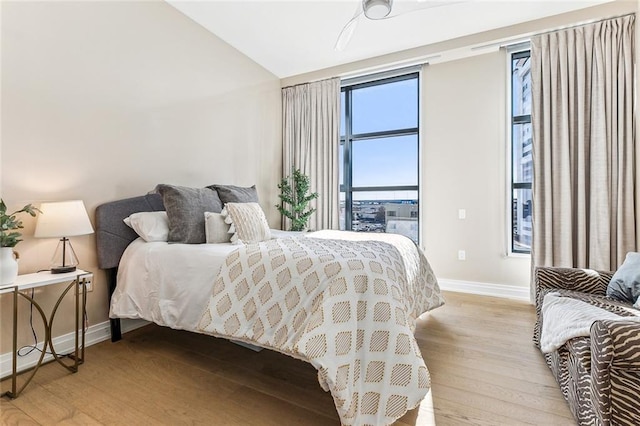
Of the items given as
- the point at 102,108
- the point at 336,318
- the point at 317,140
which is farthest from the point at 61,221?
the point at 317,140

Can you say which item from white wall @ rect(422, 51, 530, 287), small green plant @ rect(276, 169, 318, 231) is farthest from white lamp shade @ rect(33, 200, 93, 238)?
white wall @ rect(422, 51, 530, 287)

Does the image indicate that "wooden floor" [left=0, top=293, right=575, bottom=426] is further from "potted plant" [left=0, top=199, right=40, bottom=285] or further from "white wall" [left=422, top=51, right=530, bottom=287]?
"white wall" [left=422, top=51, right=530, bottom=287]

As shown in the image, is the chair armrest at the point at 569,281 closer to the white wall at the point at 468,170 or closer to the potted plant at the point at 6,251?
the white wall at the point at 468,170

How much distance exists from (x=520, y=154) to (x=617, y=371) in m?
2.91

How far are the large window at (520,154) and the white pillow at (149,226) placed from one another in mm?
3564

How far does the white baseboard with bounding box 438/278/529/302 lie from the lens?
3344 millimetres

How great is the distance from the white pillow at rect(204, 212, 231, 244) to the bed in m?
0.10

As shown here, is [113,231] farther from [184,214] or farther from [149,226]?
[184,214]

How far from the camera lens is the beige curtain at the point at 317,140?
13.9ft

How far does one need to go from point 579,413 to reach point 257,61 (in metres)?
4.40

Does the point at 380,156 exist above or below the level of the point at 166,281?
above

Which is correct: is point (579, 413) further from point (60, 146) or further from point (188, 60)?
point (188, 60)

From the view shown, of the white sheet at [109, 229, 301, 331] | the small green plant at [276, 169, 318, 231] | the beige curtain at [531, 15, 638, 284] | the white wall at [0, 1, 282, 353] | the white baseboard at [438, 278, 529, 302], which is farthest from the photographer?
the small green plant at [276, 169, 318, 231]

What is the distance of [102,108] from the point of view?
237 centimetres
